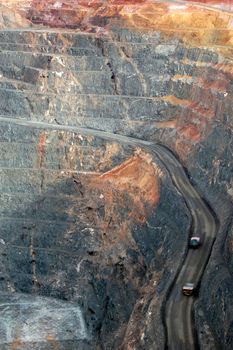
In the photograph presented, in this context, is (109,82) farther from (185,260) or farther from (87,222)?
(185,260)

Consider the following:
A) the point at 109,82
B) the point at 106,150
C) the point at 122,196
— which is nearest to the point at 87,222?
the point at 122,196

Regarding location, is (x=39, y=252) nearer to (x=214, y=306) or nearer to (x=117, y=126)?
(x=117, y=126)

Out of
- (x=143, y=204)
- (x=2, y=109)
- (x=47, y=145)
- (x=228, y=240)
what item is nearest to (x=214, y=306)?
(x=228, y=240)

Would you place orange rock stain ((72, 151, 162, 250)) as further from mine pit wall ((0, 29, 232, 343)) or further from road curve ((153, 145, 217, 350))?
mine pit wall ((0, 29, 232, 343))

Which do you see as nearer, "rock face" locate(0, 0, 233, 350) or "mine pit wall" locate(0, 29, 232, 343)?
"rock face" locate(0, 0, 233, 350)

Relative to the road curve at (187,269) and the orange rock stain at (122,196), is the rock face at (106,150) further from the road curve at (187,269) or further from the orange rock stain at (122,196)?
the road curve at (187,269)

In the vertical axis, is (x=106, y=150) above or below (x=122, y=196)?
above

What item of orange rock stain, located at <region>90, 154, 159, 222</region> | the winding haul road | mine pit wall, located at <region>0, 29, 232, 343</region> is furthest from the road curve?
mine pit wall, located at <region>0, 29, 232, 343</region>
